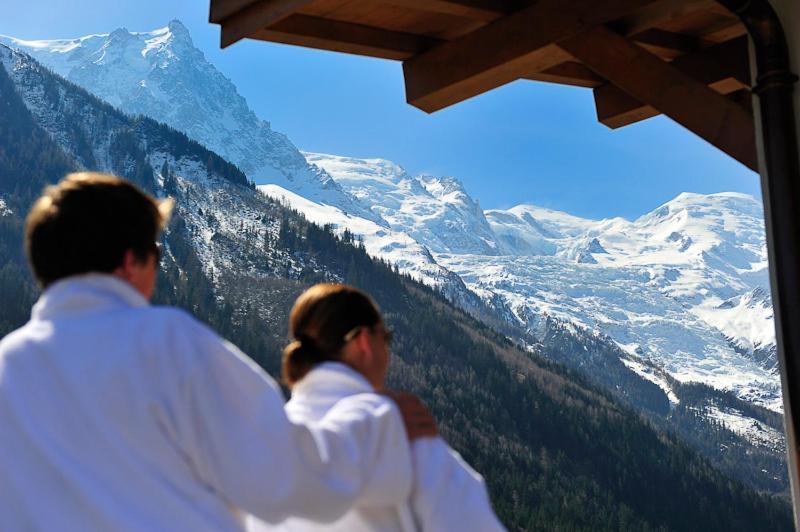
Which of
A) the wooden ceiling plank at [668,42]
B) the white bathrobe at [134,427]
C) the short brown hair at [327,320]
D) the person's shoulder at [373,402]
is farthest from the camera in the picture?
the wooden ceiling plank at [668,42]

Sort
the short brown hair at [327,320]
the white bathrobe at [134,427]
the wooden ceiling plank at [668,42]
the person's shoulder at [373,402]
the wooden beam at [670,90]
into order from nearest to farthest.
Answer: the white bathrobe at [134,427] < the person's shoulder at [373,402] < the short brown hair at [327,320] < the wooden beam at [670,90] < the wooden ceiling plank at [668,42]

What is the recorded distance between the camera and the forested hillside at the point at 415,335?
72000 millimetres

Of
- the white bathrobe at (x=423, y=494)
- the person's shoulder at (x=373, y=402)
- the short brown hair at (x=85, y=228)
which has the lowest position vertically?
the white bathrobe at (x=423, y=494)

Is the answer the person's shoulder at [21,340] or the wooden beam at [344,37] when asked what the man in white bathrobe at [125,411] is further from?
the wooden beam at [344,37]

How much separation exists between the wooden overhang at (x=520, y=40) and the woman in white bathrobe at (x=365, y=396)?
4.58 feet

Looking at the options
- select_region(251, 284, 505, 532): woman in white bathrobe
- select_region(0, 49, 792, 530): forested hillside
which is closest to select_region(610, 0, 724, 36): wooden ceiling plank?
select_region(251, 284, 505, 532): woman in white bathrobe

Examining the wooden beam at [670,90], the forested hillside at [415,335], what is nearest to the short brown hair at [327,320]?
the wooden beam at [670,90]

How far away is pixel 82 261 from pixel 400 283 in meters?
94.1

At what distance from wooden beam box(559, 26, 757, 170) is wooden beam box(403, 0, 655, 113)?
0.05 meters

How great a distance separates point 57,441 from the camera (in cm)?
114

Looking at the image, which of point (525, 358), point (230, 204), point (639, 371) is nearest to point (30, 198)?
point (230, 204)

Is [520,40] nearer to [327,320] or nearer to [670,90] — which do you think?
[670,90]

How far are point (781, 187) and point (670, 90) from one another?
0.40m

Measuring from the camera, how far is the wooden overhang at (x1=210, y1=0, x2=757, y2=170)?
2.88m
